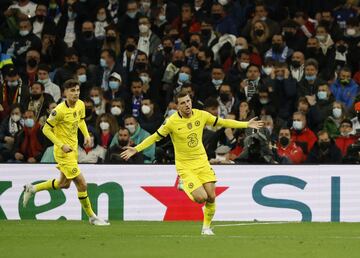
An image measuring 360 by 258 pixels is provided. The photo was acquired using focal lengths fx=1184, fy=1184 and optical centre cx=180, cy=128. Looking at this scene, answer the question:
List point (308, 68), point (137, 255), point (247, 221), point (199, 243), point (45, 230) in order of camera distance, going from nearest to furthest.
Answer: point (137, 255) → point (199, 243) → point (45, 230) → point (247, 221) → point (308, 68)

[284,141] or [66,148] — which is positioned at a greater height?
[66,148]

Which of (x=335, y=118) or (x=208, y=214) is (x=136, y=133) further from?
(x=208, y=214)

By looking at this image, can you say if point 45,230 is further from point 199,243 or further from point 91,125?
point 91,125

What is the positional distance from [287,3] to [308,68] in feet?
11.2

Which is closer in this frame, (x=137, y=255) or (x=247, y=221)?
(x=137, y=255)

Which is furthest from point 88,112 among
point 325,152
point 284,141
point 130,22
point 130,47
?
point 325,152

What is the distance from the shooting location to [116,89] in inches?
963

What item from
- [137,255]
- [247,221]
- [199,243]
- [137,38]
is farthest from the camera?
[137,38]

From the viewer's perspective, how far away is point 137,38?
2570 centimetres

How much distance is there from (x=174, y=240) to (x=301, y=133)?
682 centimetres

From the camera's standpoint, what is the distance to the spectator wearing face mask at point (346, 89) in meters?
23.2

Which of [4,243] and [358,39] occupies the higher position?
[358,39]

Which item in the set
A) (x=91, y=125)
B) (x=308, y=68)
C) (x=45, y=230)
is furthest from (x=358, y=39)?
(x=45, y=230)

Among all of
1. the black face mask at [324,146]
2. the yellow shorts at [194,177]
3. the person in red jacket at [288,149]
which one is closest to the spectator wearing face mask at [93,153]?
the person in red jacket at [288,149]
